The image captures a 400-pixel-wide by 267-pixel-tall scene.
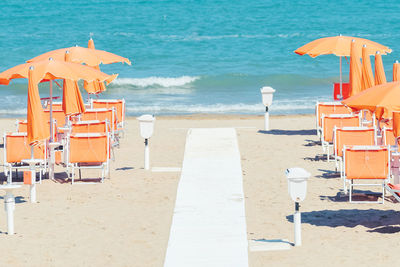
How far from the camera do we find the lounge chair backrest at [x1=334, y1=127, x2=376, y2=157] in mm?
12508

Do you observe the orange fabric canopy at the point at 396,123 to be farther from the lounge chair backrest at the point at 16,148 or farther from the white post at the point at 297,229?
the lounge chair backrest at the point at 16,148

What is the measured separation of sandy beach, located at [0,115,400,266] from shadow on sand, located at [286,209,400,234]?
12mm

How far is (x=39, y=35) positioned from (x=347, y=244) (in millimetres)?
39410

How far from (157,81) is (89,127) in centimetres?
1878

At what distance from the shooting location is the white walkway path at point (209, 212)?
28.0ft

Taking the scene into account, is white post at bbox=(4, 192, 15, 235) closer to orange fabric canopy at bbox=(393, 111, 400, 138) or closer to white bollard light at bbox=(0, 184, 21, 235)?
white bollard light at bbox=(0, 184, 21, 235)

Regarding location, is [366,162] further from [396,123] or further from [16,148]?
[16,148]

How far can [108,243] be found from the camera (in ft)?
29.9

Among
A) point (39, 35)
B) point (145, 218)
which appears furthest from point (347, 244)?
point (39, 35)

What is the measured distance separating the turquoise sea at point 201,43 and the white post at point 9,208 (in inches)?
610

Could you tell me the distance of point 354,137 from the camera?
12.6 metres

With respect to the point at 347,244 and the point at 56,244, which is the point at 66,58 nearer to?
the point at 56,244

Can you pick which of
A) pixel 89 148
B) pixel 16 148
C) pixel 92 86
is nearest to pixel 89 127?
pixel 89 148

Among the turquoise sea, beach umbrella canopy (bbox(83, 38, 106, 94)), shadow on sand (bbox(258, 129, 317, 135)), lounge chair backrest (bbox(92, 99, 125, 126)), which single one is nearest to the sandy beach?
lounge chair backrest (bbox(92, 99, 125, 126))
